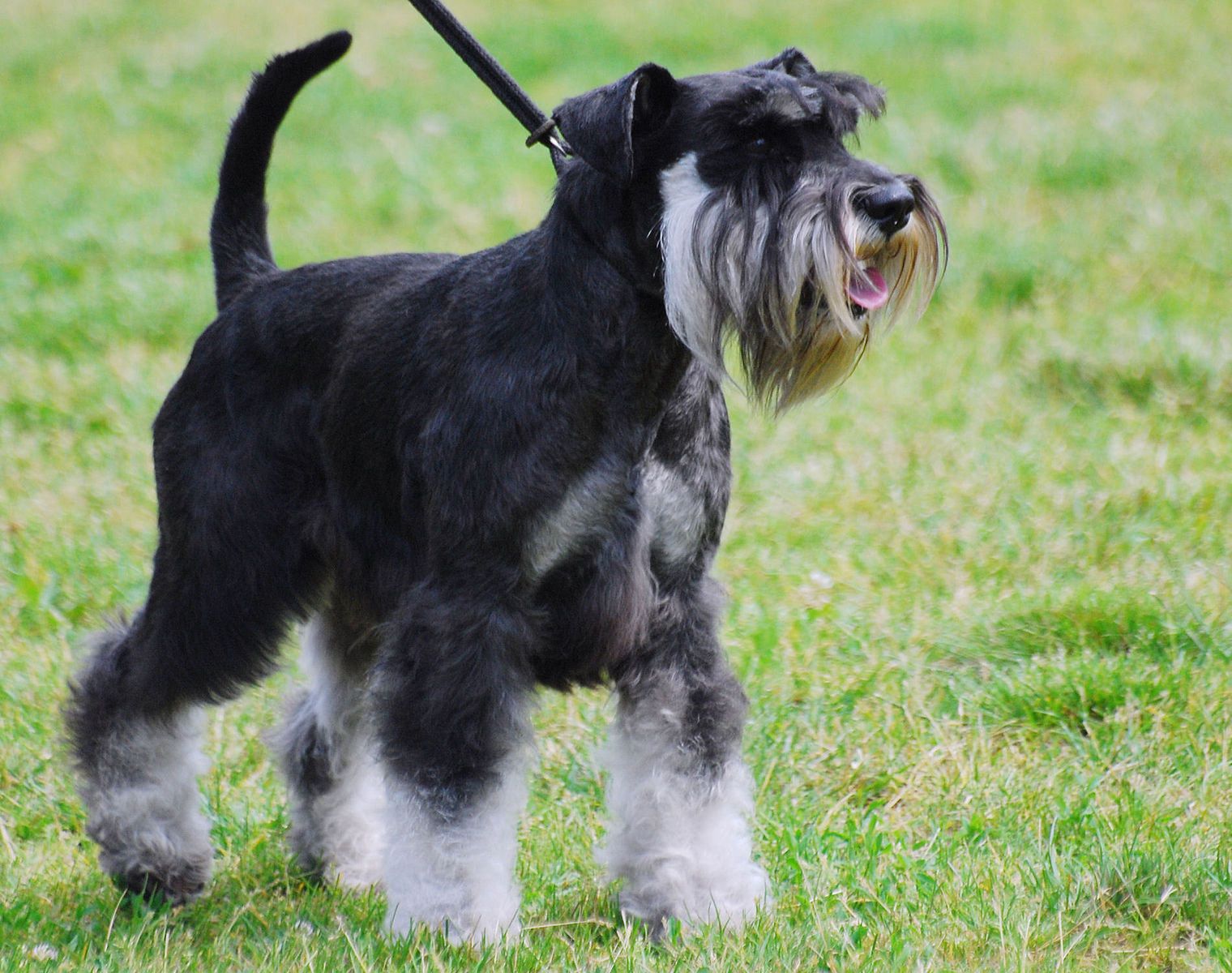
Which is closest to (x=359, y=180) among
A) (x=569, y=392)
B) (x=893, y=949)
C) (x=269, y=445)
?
(x=269, y=445)

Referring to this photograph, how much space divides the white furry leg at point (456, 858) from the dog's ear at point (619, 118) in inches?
48.3

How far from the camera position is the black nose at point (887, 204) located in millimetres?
2832

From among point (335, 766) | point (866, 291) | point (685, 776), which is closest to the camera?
point (866, 291)

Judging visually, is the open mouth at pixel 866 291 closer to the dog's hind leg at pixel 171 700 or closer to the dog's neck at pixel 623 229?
the dog's neck at pixel 623 229

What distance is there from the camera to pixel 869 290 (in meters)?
2.99

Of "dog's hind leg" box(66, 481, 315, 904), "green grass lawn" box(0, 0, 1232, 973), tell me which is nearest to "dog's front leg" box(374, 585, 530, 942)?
"green grass lawn" box(0, 0, 1232, 973)

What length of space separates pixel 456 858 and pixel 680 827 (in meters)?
0.51

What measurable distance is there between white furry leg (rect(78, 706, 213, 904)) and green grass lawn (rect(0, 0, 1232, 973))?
0.31 feet

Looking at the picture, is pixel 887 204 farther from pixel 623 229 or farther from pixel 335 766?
pixel 335 766

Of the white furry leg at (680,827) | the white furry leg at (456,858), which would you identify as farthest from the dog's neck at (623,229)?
the white furry leg at (456,858)

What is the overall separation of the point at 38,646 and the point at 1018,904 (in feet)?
10.8

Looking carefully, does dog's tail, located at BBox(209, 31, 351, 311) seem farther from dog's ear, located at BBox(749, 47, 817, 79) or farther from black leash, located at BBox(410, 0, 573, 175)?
dog's ear, located at BBox(749, 47, 817, 79)

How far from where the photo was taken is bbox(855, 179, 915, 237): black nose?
2.83 metres

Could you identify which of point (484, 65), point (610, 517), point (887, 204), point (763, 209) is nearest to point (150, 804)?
point (610, 517)
